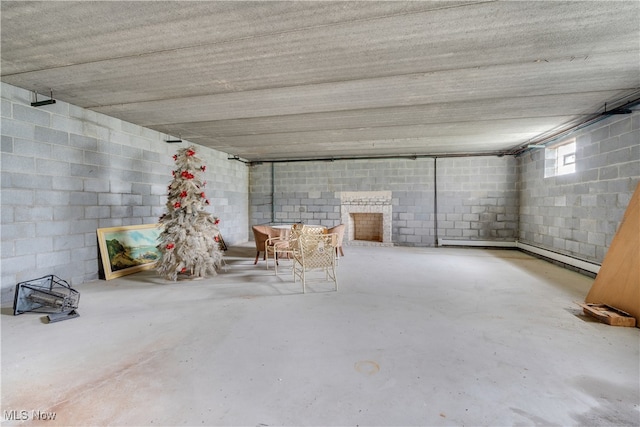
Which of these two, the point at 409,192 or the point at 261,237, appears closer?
the point at 261,237

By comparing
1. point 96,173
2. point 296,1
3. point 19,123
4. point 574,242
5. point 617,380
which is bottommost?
point 617,380

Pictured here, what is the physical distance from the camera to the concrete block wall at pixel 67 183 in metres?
3.09

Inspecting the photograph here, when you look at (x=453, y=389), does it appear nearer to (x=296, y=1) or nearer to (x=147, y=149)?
(x=296, y=1)

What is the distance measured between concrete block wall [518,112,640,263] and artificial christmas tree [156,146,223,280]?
566 centimetres

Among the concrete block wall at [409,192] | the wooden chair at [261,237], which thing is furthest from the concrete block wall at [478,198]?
the wooden chair at [261,237]

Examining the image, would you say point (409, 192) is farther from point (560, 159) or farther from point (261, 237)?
point (261, 237)

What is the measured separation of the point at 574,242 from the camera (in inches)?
181

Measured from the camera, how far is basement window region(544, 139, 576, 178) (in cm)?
485

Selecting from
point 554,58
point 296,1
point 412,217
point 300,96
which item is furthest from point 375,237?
point 296,1

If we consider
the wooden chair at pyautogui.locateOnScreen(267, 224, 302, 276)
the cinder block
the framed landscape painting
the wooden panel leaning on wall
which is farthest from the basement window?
the cinder block

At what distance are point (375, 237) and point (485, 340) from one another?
5.96m

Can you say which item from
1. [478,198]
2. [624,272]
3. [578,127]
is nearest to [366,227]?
[478,198]

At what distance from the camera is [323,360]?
199 centimetres

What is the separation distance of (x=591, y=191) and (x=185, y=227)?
6.09m
